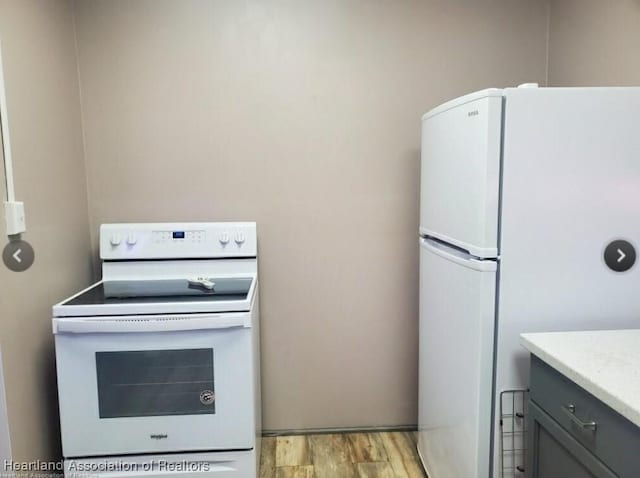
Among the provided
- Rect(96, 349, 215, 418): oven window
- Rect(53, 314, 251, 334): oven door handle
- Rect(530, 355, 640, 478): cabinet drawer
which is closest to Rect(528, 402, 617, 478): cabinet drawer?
Rect(530, 355, 640, 478): cabinet drawer

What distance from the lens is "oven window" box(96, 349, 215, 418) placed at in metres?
1.50

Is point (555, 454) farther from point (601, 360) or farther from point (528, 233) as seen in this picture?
point (528, 233)

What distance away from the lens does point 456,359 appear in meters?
1.47

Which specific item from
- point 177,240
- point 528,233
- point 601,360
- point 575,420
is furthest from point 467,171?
point 177,240

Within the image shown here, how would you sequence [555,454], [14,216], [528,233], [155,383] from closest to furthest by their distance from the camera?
[555,454] → [528,233] → [14,216] → [155,383]

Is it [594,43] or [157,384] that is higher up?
[594,43]

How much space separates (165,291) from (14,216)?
1.82 ft

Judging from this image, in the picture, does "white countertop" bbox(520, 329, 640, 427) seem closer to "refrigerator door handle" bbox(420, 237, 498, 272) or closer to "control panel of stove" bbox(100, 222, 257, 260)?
"refrigerator door handle" bbox(420, 237, 498, 272)

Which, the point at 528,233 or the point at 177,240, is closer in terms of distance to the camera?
the point at 528,233

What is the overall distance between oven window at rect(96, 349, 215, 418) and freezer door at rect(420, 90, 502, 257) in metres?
0.96

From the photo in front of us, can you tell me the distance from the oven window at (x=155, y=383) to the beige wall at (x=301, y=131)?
64 centimetres

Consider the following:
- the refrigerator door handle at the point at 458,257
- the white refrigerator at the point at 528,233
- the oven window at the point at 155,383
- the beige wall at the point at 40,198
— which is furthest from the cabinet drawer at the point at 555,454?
the beige wall at the point at 40,198

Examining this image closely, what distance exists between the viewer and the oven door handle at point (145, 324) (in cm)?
144

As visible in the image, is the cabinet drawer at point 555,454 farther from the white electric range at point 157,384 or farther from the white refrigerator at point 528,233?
the white electric range at point 157,384
